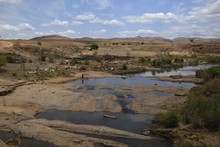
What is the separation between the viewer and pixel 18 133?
18.4 meters

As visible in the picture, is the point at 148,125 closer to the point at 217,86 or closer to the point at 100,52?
the point at 217,86

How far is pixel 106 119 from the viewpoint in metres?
21.8

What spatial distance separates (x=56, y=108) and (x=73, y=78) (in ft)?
48.8

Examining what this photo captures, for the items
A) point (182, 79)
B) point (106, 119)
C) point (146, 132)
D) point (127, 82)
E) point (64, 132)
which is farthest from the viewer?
point (182, 79)

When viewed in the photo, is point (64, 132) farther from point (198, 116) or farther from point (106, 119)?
point (198, 116)

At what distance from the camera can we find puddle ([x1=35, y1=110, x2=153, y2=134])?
66.4ft

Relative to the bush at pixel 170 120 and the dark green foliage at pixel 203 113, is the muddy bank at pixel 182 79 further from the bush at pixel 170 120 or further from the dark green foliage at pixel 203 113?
the bush at pixel 170 120

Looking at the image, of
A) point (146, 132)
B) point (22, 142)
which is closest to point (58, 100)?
point (22, 142)

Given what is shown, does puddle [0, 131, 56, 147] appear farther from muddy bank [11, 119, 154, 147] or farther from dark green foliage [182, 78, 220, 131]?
dark green foliage [182, 78, 220, 131]

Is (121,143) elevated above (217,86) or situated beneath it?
situated beneath

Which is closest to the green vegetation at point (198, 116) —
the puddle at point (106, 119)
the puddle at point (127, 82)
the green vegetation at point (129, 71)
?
the puddle at point (106, 119)

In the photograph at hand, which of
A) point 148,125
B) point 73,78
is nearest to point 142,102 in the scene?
point 148,125

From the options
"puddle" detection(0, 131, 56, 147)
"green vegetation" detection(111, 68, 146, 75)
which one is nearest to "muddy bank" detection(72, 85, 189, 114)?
"puddle" detection(0, 131, 56, 147)

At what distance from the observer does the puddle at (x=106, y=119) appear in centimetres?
2025
